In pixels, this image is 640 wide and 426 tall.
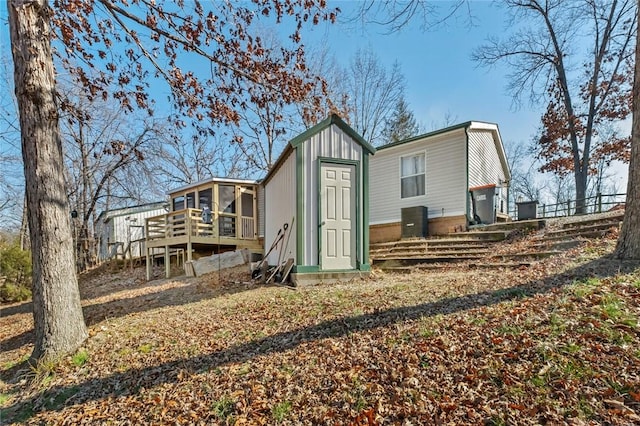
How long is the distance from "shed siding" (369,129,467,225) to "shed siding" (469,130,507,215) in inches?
17.3

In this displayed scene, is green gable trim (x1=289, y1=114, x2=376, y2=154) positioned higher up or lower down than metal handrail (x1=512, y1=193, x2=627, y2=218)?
higher up

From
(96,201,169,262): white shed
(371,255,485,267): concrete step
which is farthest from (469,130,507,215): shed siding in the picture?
(96,201,169,262): white shed

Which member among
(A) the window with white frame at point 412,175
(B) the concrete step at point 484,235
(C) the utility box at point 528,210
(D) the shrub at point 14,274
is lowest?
(D) the shrub at point 14,274

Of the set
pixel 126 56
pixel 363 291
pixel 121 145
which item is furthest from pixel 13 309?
pixel 363 291

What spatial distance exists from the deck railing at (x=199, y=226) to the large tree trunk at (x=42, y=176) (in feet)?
20.0

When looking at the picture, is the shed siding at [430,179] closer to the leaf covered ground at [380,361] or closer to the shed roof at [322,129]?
the shed roof at [322,129]

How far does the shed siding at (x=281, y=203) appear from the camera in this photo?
7.02 metres

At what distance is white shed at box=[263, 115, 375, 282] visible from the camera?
6676mm

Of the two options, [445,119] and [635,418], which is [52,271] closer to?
[635,418]

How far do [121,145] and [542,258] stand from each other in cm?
779

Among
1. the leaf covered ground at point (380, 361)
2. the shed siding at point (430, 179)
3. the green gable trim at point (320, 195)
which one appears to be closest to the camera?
the leaf covered ground at point (380, 361)

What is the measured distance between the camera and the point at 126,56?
5613 millimetres

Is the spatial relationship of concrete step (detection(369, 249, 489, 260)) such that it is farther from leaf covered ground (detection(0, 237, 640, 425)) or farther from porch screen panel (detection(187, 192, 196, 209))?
porch screen panel (detection(187, 192, 196, 209))

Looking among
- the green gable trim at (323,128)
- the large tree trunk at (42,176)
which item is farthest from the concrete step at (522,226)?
the large tree trunk at (42,176)
